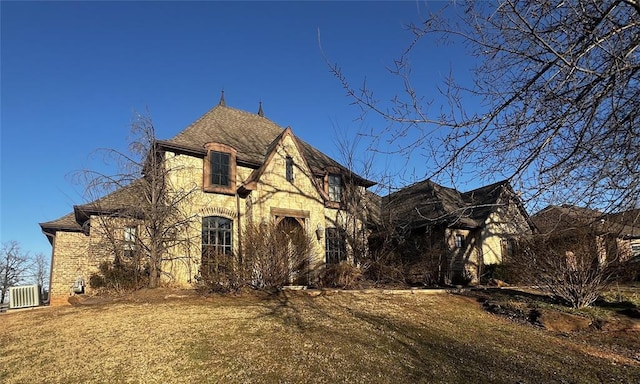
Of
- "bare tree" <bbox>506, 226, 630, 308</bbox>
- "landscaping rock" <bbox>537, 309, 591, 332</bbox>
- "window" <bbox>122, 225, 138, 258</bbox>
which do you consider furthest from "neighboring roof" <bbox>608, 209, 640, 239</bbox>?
"window" <bbox>122, 225, 138, 258</bbox>

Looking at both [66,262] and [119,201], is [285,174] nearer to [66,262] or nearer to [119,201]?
[119,201]

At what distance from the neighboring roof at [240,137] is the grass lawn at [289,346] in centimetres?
799

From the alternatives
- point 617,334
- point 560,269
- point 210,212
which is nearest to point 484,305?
point 560,269

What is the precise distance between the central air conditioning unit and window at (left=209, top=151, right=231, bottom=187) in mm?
8279

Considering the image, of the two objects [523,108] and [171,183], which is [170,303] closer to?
[171,183]

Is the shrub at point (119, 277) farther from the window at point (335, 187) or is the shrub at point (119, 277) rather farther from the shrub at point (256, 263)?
the window at point (335, 187)

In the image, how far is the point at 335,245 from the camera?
20938 mm

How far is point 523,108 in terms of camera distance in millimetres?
4270

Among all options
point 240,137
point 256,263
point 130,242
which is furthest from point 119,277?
point 240,137

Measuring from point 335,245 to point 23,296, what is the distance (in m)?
13.4

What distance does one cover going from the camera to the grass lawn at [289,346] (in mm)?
6770

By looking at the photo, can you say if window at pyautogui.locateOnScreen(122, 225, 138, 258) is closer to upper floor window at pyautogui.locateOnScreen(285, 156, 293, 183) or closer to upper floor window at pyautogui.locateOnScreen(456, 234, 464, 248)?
upper floor window at pyautogui.locateOnScreen(285, 156, 293, 183)

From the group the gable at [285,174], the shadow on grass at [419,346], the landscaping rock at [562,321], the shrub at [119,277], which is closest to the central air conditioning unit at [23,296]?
the shrub at [119,277]

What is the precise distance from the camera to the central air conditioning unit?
16438 mm
